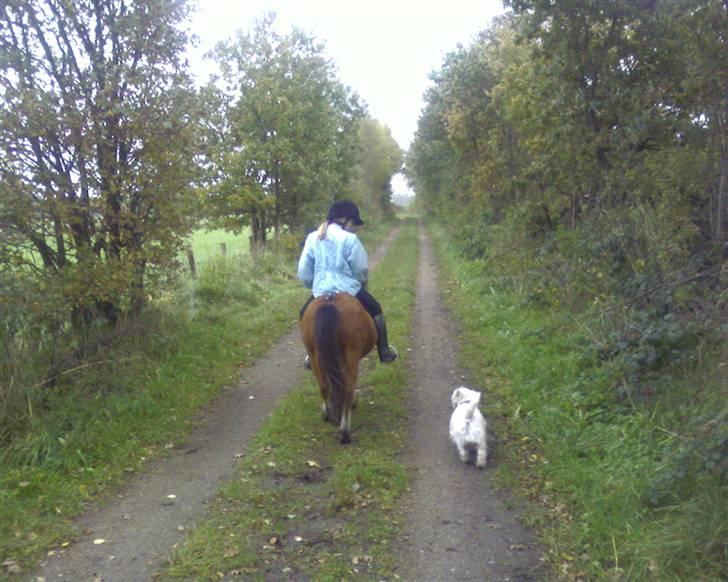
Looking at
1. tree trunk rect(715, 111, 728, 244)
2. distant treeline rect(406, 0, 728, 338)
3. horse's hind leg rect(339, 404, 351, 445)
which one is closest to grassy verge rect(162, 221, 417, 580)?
horse's hind leg rect(339, 404, 351, 445)

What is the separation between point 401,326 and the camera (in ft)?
42.2

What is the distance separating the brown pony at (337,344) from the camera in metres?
6.86

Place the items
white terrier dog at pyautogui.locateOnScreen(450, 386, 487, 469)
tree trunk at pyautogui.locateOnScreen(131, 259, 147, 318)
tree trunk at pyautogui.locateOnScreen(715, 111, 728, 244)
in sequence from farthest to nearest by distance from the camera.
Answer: tree trunk at pyautogui.locateOnScreen(131, 259, 147, 318)
tree trunk at pyautogui.locateOnScreen(715, 111, 728, 244)
white terrier dog at pyautogui.locateOnScreen(450, 386, 487, 469)

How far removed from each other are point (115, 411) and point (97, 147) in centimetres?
333

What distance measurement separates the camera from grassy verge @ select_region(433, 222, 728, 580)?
446 centimetres

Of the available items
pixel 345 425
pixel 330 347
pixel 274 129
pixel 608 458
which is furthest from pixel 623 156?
pixel 274 129

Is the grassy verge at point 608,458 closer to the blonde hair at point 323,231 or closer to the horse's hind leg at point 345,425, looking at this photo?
the horse's hind leg at point 345,425

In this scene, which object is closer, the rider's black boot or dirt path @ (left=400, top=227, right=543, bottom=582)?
dirt path @ (left=400, top=227, right=543, bottom=582)

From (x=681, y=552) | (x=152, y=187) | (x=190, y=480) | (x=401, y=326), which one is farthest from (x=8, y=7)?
(x=681, y=552)

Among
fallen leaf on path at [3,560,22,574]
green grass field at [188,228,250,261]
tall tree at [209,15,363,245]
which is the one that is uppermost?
tall tree at [209,15,363,245]

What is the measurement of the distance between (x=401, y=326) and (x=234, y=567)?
8.45 m

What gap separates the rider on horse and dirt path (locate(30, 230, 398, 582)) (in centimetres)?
163

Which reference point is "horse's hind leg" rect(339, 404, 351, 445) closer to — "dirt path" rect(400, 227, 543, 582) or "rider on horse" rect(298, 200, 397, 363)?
"dirt path" rect(400, 227, 543, 582)

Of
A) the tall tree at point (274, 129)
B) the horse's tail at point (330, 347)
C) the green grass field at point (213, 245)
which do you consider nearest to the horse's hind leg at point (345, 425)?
the horse's tail at point (330, 347)
